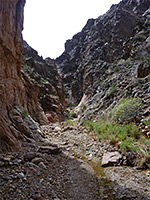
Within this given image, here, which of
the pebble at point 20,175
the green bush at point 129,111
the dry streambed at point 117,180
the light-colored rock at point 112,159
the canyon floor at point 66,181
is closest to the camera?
the canyon floor at point 66,181

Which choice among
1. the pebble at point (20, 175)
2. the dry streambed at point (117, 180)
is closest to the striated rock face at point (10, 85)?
the pebble at point (20, 175)

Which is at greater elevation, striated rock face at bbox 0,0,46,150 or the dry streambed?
striated rock face at bbox 0,0,46,150

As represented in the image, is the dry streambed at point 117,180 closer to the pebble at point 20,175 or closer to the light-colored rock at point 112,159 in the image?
the light-colored rock at point 112,159

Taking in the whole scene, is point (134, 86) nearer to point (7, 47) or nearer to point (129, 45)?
point (7, 47)

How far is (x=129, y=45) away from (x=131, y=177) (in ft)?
69.0

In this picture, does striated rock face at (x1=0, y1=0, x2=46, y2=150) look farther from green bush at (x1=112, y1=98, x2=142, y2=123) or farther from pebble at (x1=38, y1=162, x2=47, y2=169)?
green bush at (x1=112, y1=98, x2=142, y2=123)

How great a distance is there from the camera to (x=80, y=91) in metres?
37.9

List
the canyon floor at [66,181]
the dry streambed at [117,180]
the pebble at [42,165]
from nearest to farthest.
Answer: the canyon floor at [66,181] → the dry streambed at [117,180] → the pebble at [42,165]

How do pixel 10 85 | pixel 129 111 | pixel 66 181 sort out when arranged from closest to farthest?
pixel 66 181, pixel 10 85, pixel 129 111

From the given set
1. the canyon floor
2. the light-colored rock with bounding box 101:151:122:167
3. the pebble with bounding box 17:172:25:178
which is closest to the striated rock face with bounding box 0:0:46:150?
the canyon floor

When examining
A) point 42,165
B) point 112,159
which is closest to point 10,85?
point 42,165

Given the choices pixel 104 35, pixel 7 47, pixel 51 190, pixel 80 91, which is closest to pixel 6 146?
pixel 51 190

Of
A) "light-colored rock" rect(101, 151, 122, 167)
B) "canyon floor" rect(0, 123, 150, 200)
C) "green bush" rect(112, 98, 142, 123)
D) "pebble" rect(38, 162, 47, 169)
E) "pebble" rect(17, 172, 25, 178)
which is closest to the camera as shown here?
"canyon floor" rect(0, 123, 150, 200)

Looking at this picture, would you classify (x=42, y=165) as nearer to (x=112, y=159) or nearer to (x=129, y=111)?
(x=112, y=159)
